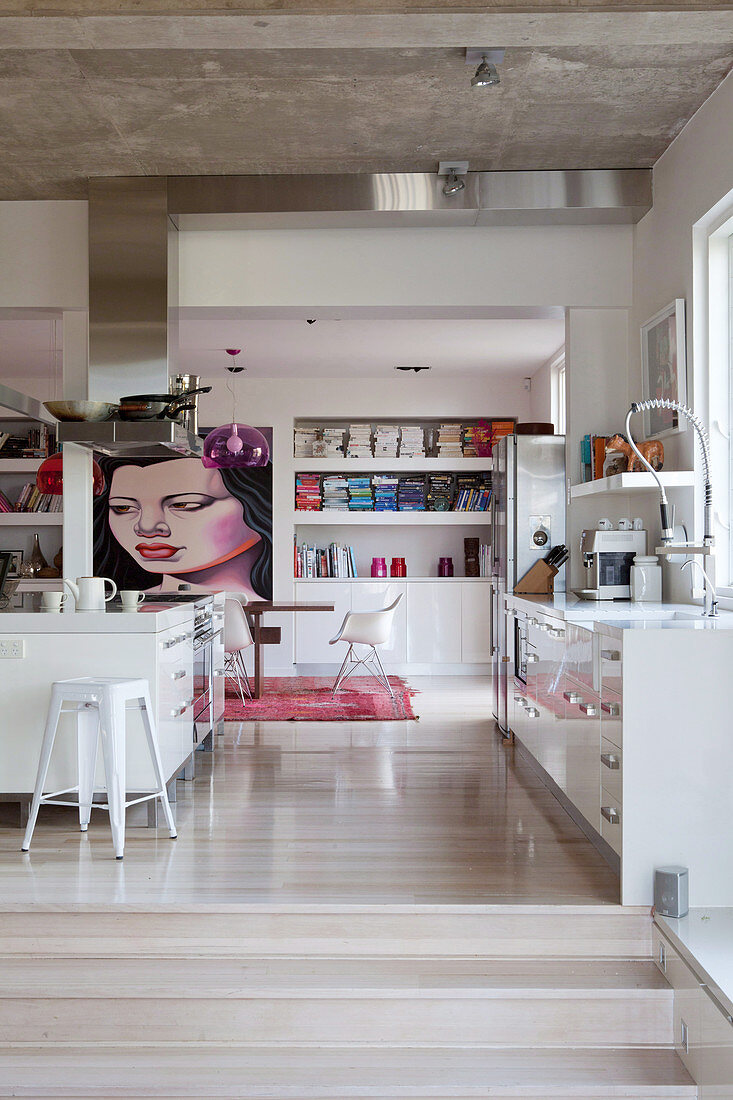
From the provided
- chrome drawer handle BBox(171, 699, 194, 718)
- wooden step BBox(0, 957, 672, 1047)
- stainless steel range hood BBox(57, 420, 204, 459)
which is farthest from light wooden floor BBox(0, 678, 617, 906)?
stainless steel range hood BBox(57, 420, 204, 459)

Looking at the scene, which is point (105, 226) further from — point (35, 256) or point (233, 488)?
point (233, 488)

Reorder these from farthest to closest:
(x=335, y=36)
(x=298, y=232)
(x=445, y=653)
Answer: (x=445, y=653) < (x=298, y=232) < (x=335, y=36)

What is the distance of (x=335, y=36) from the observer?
3.36 m

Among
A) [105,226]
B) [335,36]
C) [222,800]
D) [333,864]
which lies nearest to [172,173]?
[105,226]

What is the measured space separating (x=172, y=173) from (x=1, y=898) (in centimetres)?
349

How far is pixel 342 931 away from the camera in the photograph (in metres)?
3.04

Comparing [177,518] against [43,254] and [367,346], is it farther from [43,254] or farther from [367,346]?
[43,254]

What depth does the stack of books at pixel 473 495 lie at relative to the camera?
30.1 ft

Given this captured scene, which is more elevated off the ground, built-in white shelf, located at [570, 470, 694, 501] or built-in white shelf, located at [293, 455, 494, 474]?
built-in white shelf, located at [293, 455, 494, 474]

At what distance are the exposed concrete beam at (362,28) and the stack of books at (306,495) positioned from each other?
5877mm

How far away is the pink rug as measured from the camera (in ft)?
22.2

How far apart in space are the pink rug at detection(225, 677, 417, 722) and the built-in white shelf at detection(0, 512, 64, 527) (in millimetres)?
→ 2357

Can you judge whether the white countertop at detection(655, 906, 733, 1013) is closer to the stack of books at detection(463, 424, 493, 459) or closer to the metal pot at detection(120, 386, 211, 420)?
the metal pot at detection(120, 386, 211, 420)

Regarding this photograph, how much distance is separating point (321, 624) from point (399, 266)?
4.45m
